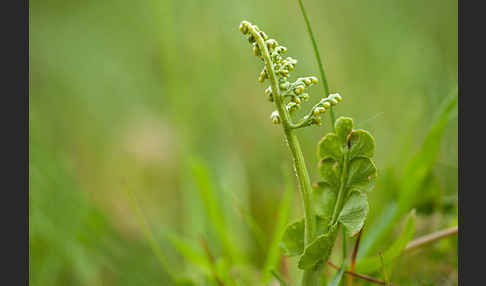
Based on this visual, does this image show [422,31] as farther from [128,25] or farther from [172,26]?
[128,25]

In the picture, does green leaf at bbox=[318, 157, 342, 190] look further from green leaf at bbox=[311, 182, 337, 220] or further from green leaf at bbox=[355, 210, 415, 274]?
green leaf at bbox=[355, 210, 415, 274]

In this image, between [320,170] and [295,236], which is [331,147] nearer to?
[320,170]

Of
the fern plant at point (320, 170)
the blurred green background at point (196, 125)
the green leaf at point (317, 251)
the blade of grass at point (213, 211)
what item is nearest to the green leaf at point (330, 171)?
the fern plant at point (320, 170)

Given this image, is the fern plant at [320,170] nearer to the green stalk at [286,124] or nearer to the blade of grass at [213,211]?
the green stalk at [286,124]

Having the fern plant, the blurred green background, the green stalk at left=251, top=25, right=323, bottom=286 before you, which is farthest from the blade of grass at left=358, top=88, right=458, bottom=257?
the green stalk at left=251, top=25, right=323, bottom=286

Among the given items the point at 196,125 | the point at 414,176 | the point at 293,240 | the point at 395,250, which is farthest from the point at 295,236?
the point at 196,125

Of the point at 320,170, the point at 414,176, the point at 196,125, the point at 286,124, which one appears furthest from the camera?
the point at 196,125
